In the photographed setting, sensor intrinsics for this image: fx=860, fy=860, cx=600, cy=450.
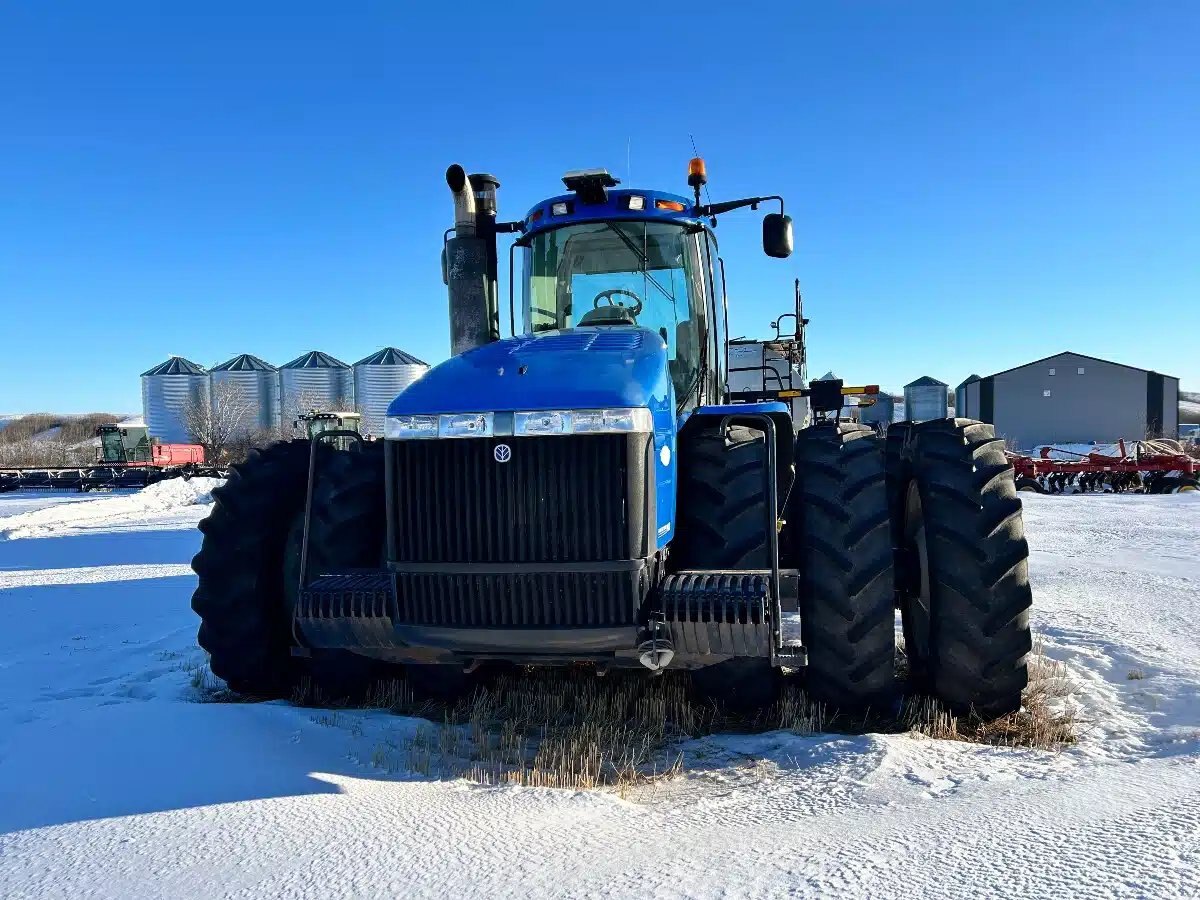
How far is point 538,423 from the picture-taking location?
3.48 metres

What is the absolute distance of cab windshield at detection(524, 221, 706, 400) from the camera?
16.6 ft

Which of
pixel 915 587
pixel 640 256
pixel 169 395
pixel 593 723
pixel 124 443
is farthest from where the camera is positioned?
pixel 169 395

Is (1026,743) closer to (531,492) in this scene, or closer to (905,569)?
(905,569)

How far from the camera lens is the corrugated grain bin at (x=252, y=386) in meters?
50.2

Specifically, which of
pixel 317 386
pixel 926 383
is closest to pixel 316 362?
pixel 317 386

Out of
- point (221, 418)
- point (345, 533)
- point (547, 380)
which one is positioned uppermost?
point (221, 418)

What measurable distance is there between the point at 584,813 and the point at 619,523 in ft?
3.59

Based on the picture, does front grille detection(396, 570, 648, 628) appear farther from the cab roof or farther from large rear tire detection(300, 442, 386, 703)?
the cab roof

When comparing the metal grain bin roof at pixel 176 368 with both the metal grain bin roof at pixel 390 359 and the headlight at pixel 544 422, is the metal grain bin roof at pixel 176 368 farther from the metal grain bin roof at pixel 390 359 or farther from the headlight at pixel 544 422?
the headlight at pixel 544 422

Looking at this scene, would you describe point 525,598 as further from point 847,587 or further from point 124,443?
point 124,443

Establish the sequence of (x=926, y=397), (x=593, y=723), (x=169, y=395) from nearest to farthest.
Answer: (x=593, y=723) < (x=169, y=395) < (x=926, y=397)

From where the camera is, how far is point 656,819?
2.97 meters

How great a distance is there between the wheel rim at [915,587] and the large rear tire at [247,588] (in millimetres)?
3525

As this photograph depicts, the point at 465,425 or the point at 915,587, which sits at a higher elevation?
the point at 465,425
